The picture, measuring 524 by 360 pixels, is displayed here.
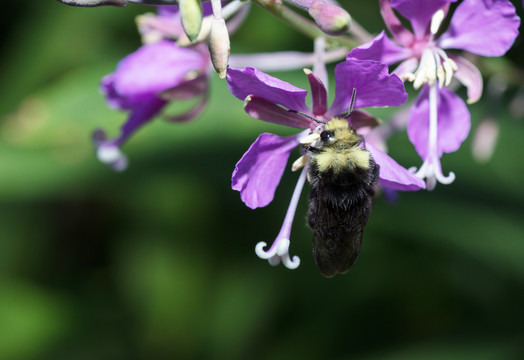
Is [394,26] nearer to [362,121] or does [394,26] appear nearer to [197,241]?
[362,121]

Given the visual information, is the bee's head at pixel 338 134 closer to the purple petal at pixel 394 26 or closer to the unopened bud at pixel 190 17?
the purple petal at pixel 394 26

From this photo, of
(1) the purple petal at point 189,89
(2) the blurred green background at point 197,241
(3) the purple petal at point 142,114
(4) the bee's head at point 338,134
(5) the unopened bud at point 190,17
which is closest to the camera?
(5) the unopened bud at point 190,17

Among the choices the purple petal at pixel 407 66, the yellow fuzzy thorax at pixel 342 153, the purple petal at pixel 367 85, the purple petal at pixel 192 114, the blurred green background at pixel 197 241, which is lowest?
the blurred green background at pixel 197 241

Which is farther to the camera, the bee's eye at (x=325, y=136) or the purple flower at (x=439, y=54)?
the purple flower at (x=439, y=54)

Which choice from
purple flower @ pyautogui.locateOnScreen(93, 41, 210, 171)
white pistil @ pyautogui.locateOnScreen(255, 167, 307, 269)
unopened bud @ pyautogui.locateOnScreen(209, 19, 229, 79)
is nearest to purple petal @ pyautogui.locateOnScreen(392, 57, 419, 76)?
white pistil @ pyautogui.locateOnScreen(255, 167, 307, 269)

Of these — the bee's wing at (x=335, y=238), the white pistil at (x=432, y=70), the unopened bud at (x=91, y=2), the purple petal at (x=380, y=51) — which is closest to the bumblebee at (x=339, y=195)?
the bee's wing at (x=335, y=238)

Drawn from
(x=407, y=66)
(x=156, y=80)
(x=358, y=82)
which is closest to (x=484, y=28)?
(x=407, y=66)

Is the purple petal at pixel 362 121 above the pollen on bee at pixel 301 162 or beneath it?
above

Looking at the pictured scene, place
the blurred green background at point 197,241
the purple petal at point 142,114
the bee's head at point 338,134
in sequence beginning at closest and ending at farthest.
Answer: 1. the bee's head at point 338,134
2. the purple petal at point 142,114
3. the blurred green background at point 197,241

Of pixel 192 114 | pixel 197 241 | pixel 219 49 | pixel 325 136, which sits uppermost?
pixel 219 49
